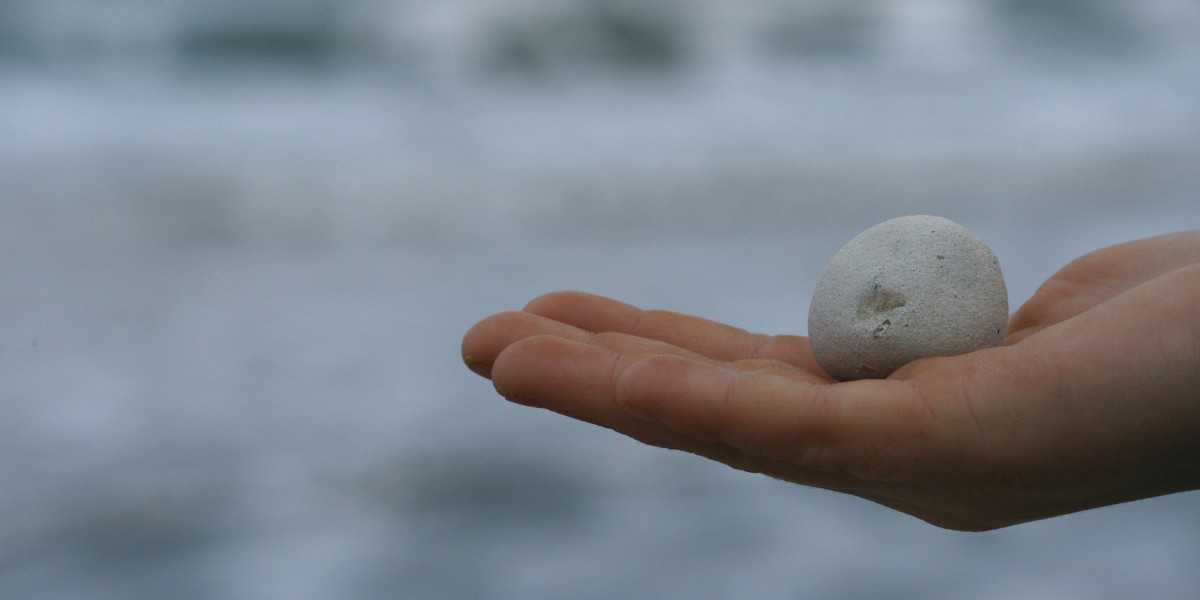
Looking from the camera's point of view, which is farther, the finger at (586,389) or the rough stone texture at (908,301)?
the rough stone texture at (908,301)

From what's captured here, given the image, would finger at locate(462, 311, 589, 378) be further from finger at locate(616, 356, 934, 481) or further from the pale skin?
finger at locate(616, 356, 934, 481)

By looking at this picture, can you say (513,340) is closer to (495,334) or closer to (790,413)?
(495,334)

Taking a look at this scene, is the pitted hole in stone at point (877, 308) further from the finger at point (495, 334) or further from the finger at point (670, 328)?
the finger at point (495, 334)

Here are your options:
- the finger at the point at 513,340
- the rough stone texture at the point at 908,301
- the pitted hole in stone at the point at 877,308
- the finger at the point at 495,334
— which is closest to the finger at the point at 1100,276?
the rough stone texture at the point at 908,301

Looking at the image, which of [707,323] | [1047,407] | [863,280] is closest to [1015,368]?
[1047,407]

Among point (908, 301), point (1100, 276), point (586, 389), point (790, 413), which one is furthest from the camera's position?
point (1100, 276)

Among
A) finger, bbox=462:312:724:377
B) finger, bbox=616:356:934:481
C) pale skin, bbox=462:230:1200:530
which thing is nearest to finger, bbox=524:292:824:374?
finger, bbox=462:312:724:377

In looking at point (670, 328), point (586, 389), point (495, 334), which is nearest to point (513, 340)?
point (495, 334)
